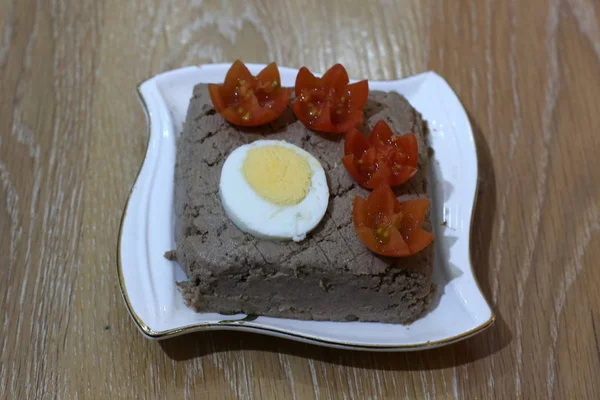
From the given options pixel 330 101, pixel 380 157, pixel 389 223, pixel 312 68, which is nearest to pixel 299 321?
pixel 389 223

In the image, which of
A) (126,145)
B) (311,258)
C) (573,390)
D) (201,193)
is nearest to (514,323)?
(573,390)

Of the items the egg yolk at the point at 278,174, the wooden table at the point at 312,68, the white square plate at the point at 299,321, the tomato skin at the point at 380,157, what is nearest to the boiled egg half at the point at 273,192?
the egg yolk at the point at 278,174

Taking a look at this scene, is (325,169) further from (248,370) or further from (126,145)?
(126,145)

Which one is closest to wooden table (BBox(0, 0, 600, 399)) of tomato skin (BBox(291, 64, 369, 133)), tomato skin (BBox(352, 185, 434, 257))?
tomato skin (BBox(352, 185, 434, 257))

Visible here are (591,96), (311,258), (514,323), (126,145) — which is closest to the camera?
(311,258)

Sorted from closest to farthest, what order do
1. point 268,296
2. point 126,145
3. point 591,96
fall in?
point 268,296
point 126,145
point 591,96

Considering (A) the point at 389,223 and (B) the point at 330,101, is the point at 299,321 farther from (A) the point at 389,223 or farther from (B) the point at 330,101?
(B) the point at 330,101
